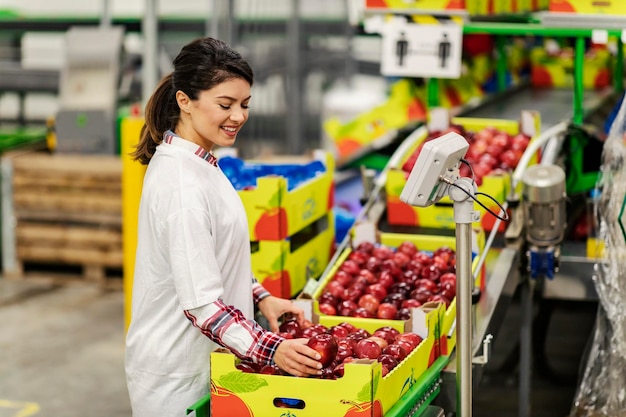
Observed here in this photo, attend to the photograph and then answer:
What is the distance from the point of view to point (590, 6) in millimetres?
4910

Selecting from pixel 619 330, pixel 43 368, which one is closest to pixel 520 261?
pixel 619 330

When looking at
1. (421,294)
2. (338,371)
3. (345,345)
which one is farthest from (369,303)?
(338,371)

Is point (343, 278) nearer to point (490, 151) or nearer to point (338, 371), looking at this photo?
point (338, 371)

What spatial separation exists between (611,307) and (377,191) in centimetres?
123

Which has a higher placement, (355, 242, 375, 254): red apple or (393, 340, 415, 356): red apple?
(355, 242, 375, 254): red apple

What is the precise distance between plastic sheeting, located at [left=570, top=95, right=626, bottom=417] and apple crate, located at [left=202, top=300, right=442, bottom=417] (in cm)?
145

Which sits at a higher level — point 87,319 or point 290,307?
point 290,307

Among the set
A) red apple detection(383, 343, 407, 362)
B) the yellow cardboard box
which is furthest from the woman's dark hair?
the yellow cardboard box

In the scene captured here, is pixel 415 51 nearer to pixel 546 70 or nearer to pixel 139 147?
pixel 139 147

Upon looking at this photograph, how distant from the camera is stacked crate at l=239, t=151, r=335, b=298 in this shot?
4082 mm

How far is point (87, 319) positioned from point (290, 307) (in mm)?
4070

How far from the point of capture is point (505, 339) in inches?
254

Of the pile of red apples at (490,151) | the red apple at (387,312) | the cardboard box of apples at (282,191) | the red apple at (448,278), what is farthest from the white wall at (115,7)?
the red apple at (387,312)

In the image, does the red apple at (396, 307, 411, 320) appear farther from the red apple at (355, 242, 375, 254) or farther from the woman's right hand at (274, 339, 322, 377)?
the woman's right hand at (274, 339, 322, 377)
